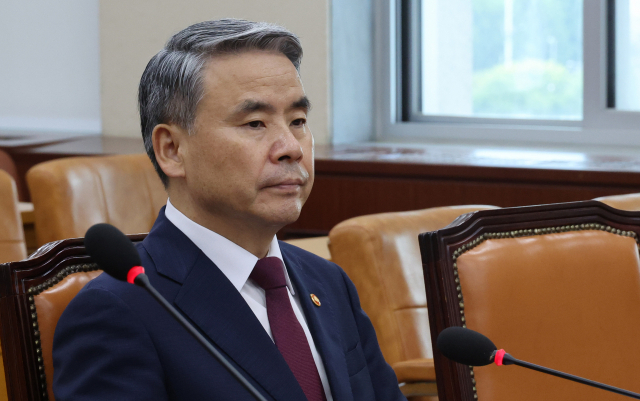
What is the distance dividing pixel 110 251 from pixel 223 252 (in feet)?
0.97

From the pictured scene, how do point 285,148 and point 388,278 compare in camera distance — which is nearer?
point 285,148

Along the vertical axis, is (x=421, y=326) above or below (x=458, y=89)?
below

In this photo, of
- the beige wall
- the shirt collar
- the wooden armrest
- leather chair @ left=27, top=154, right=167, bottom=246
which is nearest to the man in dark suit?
the shirt collar

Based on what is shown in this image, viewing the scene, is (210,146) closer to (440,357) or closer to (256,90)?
(256,90)

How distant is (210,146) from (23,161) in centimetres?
248

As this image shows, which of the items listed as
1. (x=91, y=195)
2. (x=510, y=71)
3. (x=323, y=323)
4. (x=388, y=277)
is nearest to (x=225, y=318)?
(x=323, y=323)

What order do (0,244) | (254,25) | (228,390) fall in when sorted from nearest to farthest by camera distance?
(228,390)
(254,25)
(0,244)

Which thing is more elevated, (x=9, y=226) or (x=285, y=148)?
(x=285, y=148)

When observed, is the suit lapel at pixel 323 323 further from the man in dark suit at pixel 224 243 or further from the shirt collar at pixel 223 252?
the shirt collar at pixel 223 252

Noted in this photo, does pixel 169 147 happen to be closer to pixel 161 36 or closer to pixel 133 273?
pixel 133 273

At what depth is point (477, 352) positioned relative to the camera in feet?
2.83

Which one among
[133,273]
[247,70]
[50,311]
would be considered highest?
[247,70]

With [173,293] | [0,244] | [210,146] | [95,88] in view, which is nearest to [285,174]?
[210,146]

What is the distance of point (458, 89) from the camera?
3438 mm
